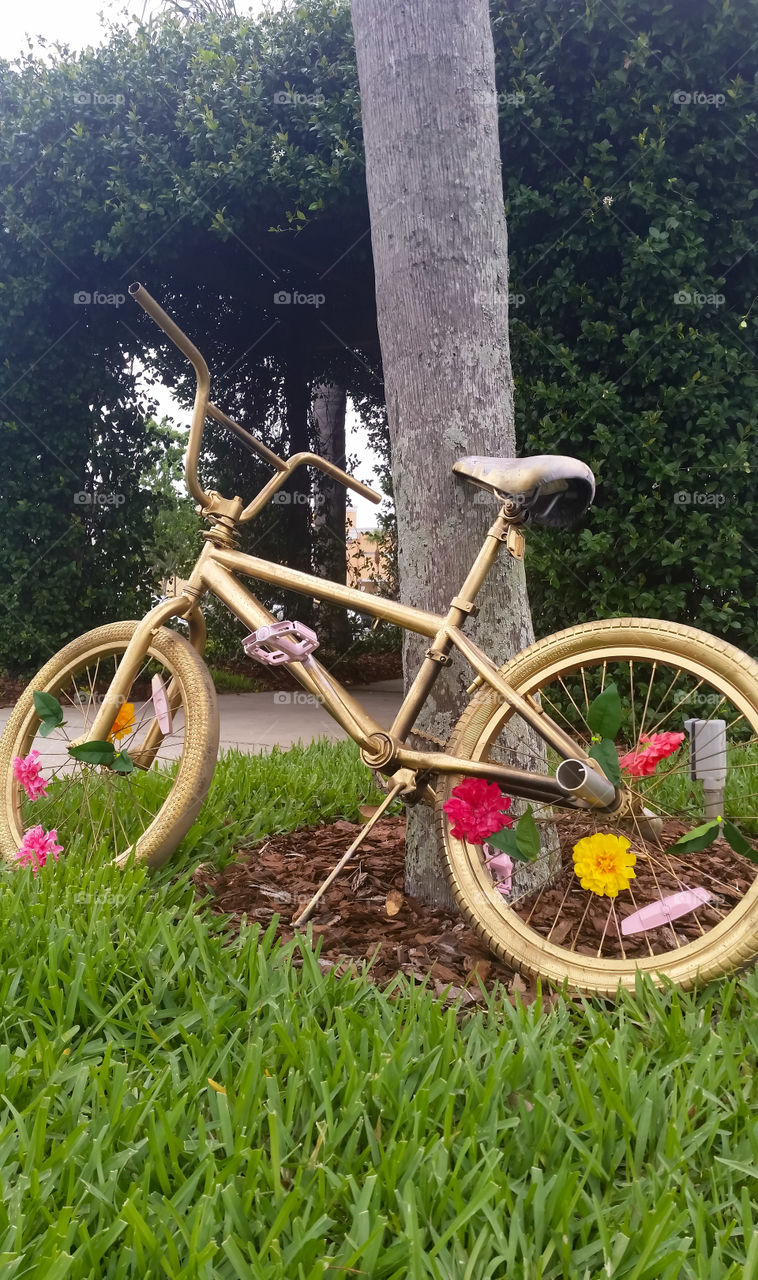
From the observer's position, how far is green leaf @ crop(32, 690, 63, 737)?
2.37 meters

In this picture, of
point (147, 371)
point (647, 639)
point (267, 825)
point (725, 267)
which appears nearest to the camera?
point (647, 639)

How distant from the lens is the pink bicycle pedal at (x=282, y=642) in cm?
214

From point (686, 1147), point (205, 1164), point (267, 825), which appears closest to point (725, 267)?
point (267, 825)

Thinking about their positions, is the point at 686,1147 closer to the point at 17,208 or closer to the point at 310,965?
the point at 310,965

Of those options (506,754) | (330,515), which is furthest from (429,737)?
(330,515)

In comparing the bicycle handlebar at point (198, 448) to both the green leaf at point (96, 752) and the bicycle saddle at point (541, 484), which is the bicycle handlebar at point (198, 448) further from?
the green leaf at point (96, 752)

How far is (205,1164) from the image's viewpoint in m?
1.12

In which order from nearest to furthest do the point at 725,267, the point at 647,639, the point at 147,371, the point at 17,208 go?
the point at 647,639 < the point at 725,267 < the point at 17,208 < the point at 147,371

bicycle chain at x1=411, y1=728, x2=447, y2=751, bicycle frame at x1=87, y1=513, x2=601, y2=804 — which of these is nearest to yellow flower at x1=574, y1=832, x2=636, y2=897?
bicycle frame at x1=87, y1=513, x2=601, y2=804

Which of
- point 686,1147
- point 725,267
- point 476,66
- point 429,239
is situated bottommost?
point 686,1147

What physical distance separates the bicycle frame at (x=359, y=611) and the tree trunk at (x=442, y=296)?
0.18 m

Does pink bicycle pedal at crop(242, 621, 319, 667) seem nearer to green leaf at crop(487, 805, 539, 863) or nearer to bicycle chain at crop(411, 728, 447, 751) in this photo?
bicycle chain at crop(411, 728, 447, 751)

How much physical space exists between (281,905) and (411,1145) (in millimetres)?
1135

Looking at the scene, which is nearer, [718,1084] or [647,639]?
[718,1084]
